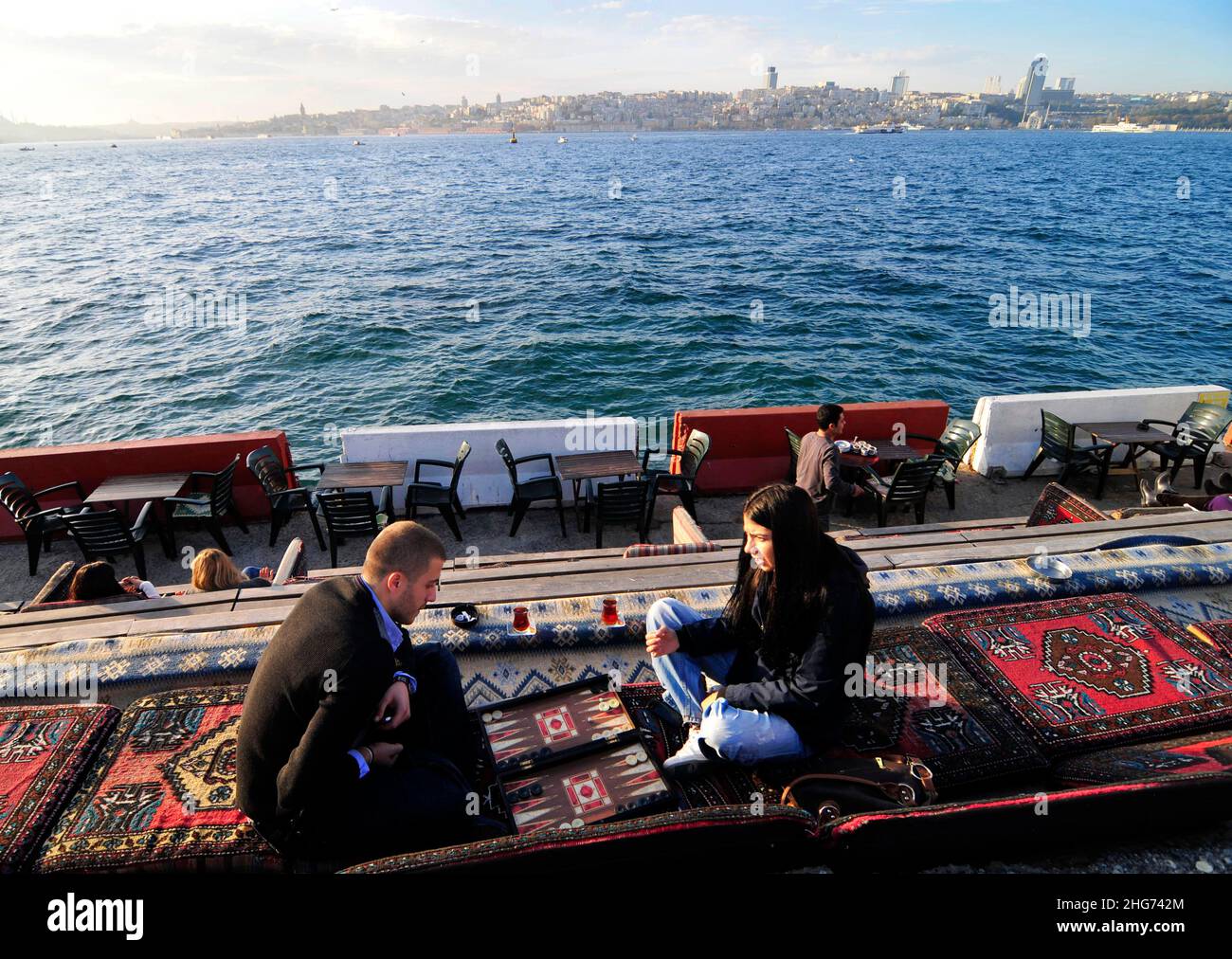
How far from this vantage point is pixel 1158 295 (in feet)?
114

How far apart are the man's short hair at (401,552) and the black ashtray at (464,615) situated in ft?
5.56

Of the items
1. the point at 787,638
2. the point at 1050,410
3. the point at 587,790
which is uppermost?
the point at 787,638

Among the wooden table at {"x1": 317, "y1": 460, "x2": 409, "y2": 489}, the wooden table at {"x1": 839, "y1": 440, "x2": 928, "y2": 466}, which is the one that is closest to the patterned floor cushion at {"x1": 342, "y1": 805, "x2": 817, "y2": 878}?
the wooden table at {"x1": 317, "y1": 460, "x2": 409, "y2": 489}

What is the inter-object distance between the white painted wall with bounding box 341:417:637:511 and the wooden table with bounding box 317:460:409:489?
31cm

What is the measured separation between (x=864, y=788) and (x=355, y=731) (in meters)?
2.24

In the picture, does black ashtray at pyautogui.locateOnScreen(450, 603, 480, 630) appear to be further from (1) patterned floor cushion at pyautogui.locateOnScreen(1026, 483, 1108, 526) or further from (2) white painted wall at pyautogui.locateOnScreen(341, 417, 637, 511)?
(1) patterned floor cushion at pyautogui.locateOnScreen(1026, 483, 1108, 526)

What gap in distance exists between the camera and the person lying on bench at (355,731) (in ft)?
8.95

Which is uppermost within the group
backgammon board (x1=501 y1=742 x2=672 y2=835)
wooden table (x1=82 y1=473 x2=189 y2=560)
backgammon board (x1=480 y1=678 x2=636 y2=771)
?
backgammon board (x1=480 y1=678 x2=636 y2=771)

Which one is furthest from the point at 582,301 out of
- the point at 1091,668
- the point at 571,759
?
the point at 571,759

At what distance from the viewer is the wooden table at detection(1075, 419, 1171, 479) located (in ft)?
32.0

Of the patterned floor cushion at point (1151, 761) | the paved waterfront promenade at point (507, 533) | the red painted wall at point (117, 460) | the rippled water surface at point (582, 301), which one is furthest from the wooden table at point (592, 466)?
the rippled water surface at point (582, 301)

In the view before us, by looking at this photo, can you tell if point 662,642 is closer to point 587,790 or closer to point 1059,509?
point 587,790

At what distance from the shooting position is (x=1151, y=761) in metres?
3.60
